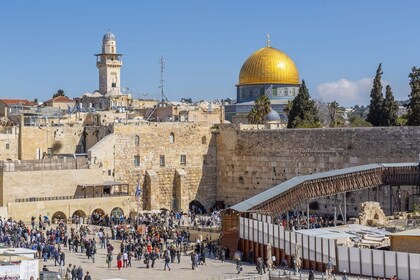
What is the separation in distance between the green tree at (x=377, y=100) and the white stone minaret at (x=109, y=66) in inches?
1189

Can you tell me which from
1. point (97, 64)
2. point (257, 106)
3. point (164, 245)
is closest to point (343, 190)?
point (164, 245)

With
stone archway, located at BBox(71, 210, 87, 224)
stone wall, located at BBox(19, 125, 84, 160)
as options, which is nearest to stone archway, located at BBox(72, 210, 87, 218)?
stone archway, located at BBox(71, 210, 87, 224)

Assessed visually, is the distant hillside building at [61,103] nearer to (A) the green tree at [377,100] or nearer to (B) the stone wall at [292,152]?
(B) the stone wall at [292,152]

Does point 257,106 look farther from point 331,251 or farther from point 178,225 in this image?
point 331,251

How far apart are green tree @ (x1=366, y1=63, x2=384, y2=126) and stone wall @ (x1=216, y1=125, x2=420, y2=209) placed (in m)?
6.47

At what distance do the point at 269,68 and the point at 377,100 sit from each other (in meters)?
22.0

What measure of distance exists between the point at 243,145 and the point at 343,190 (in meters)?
13.7

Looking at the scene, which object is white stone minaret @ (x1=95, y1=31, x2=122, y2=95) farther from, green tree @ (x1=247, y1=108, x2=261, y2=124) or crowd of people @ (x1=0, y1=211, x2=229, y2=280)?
crowd of people @ (x1=0, y1=211, x2=229, y2=280)

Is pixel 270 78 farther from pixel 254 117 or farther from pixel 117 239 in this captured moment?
pixel 117 239

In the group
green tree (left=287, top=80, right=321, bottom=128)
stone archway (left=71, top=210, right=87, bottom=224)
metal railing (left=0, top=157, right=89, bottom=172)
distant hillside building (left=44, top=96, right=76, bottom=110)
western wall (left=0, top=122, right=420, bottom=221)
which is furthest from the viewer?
distant hillside building (left=44, top=96, right=76, bottom=110)

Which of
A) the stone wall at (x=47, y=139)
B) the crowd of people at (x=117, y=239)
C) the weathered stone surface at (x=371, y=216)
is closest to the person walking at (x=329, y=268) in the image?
the crowd of people at (x=117, y=239)

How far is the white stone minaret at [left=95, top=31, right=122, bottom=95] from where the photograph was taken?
72438mm

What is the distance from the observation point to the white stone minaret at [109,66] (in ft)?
238

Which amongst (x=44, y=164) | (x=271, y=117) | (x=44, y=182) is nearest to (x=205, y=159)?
(x=44, y=164)
